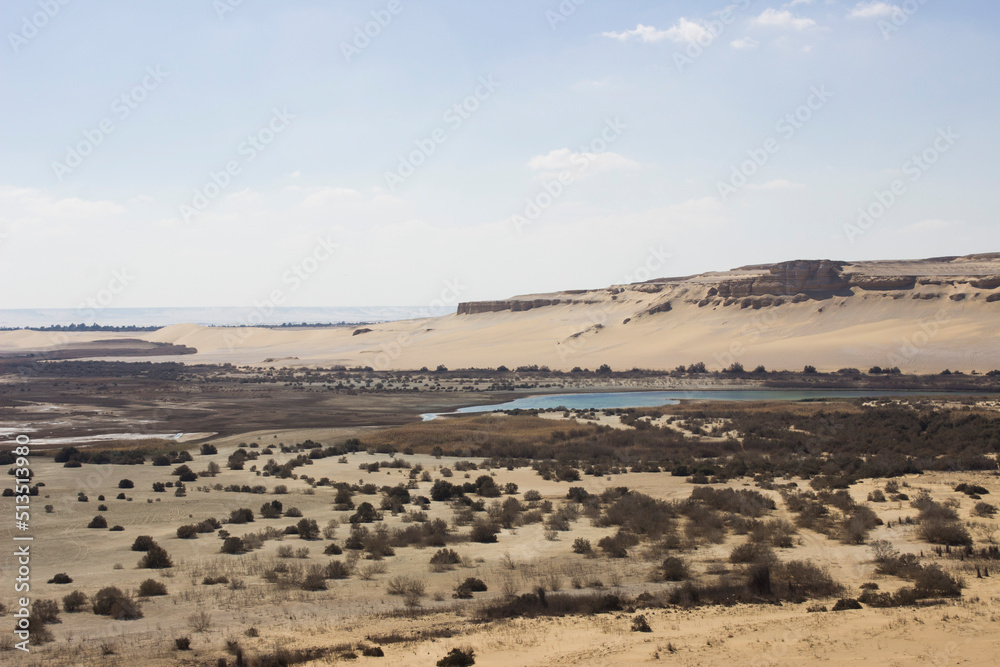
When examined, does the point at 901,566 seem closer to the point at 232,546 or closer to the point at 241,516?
the point at 232,546

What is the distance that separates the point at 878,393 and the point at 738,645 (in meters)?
45.7

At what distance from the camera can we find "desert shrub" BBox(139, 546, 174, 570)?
12375 millimetres

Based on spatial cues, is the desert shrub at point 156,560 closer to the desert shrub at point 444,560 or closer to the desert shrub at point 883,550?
the desert shrub at point 444,560

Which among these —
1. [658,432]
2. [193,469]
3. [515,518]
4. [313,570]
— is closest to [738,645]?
[313,570]

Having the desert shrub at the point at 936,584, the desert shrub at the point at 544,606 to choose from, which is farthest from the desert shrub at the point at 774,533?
the desert shrub at the point at 544,606

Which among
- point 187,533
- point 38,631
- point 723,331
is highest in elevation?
point 723,331

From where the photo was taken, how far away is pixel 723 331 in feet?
256

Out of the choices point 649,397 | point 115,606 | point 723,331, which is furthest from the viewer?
point 723,331

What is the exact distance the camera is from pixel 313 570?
12.0 metres

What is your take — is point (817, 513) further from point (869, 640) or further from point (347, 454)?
point (347, 454)

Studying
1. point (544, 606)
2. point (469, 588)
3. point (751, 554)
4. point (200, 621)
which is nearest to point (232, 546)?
point (200, 621)

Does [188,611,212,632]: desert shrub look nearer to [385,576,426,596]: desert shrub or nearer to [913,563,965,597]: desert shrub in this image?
[385,576,426,596]: desert shrub

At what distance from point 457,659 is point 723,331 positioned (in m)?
73.8

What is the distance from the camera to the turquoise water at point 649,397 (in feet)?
154
